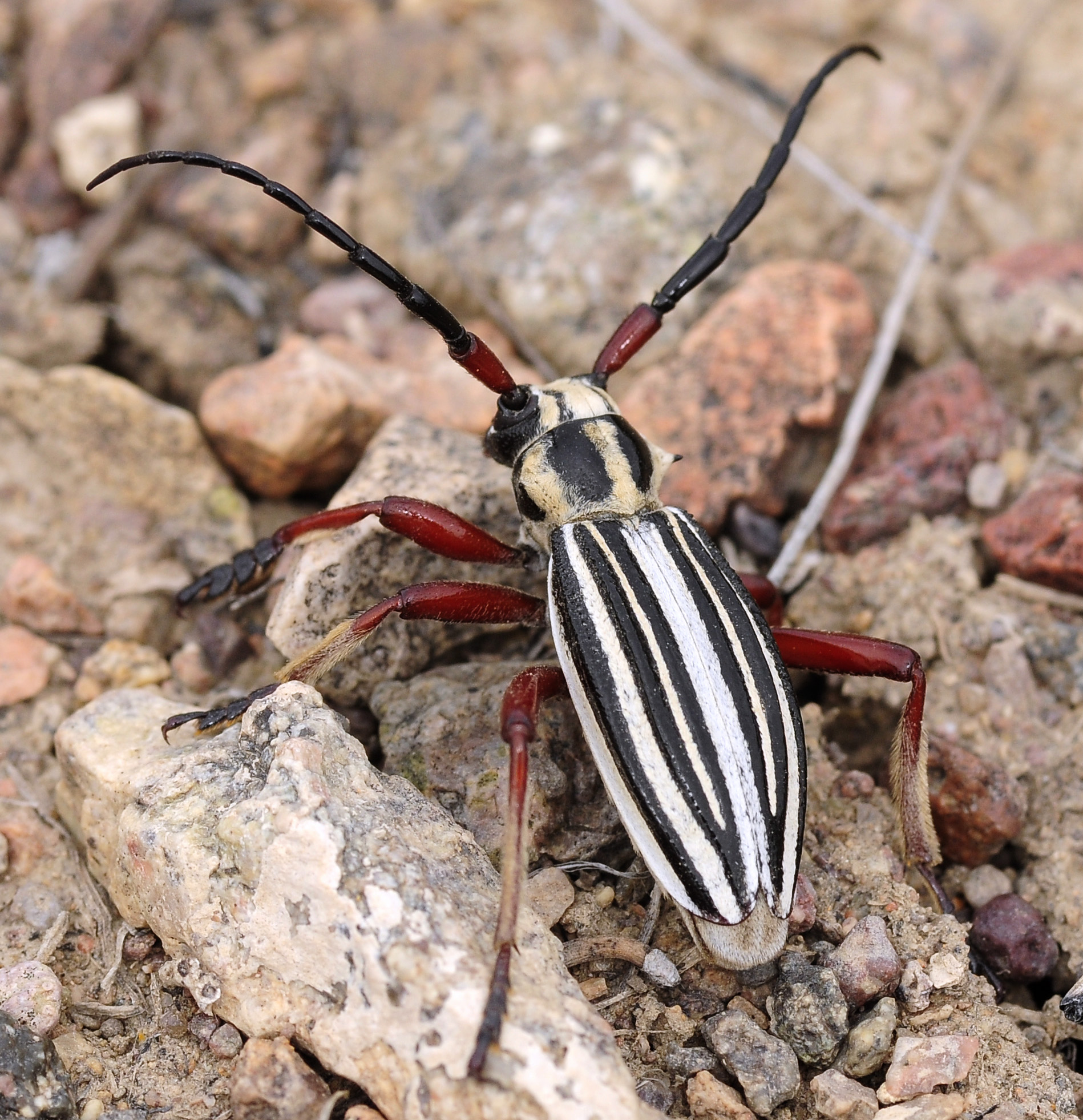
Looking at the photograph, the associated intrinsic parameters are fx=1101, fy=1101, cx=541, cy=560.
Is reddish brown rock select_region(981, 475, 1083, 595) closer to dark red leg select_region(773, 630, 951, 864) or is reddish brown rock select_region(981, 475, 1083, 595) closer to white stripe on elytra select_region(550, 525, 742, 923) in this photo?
dark red leg select_region(773, 630, 951, 864)

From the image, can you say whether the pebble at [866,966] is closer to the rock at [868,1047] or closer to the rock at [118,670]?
the rock at [868,1047]

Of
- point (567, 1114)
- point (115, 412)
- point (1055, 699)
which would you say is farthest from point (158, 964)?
point (1055, 699)

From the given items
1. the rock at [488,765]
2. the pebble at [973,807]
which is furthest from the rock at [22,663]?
the pebble at [973,807]

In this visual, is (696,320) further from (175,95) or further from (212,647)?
(175,95)

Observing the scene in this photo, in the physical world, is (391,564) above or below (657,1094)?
above

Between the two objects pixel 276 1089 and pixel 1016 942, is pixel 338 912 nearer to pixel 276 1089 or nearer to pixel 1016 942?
pixel 276 1089

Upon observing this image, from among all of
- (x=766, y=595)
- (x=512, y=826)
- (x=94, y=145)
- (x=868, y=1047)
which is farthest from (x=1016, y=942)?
(x=94, y=145)
